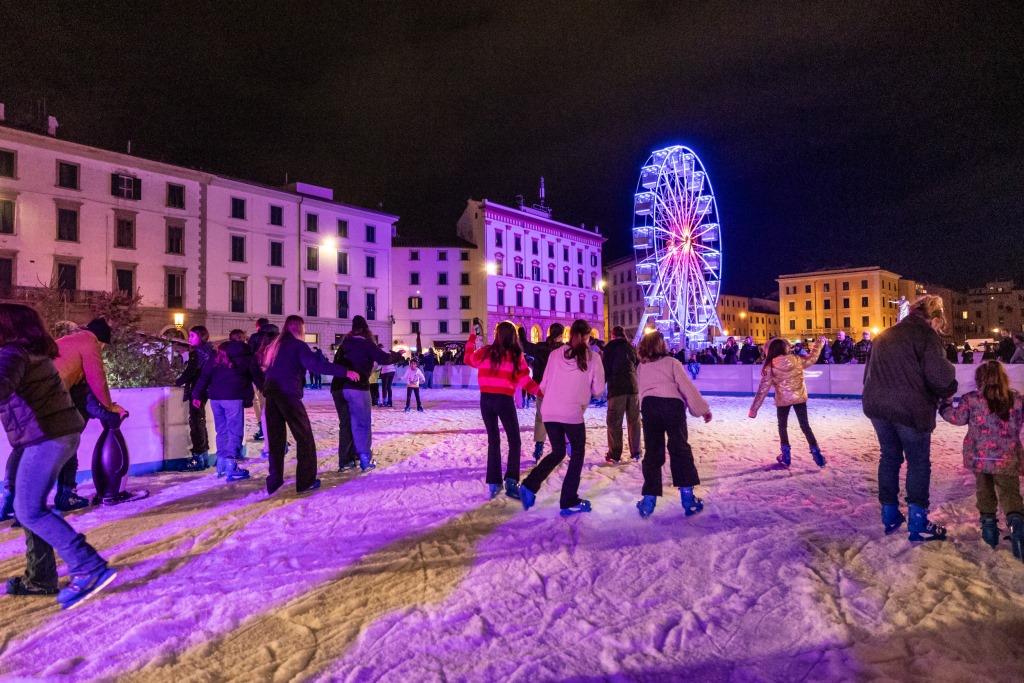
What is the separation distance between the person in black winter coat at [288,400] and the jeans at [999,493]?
5.79m

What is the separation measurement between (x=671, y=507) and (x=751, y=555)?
1366 millimetres

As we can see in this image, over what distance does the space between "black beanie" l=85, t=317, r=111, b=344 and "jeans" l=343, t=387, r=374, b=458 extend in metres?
2.63

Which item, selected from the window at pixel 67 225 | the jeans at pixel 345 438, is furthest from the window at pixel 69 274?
the jeans at pixel 345 438

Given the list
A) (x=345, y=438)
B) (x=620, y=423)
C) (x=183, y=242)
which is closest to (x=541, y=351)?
(x=620, y=423)

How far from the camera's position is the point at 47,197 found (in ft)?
109

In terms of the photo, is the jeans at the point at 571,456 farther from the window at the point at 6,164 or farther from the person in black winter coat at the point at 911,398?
the window at the point at 6,164

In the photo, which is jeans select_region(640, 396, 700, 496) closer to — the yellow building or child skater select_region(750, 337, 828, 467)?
child skater select_region(750, 337, 828, 467)

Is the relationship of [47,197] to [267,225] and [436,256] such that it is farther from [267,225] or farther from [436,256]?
[436,256]

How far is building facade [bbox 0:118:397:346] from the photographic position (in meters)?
32.6

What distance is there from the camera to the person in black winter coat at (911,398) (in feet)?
14.9

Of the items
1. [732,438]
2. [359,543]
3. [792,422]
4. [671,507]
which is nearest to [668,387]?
[671,507]

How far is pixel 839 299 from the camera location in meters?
87.3

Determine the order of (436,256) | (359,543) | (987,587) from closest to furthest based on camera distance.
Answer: (987,587) → (359,543) → (436,256)

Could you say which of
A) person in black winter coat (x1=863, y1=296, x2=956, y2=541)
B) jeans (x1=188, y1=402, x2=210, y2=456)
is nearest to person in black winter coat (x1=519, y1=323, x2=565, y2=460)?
person in black winter coat (x1=863, y1=296, x2=956, y2=541)
